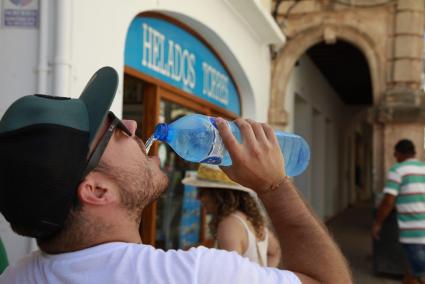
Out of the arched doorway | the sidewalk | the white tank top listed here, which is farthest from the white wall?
the white tank top

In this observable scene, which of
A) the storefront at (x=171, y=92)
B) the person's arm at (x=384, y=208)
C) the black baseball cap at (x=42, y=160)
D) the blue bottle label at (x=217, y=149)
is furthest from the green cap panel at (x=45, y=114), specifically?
the person's arm at (x=384, y=208)

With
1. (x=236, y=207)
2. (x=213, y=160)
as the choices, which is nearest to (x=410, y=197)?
(x=236, y=207)

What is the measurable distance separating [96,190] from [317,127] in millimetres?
12114

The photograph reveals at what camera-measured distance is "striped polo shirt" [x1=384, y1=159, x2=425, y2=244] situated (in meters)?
5.29

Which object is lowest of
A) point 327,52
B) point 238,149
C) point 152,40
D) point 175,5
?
point 238,149

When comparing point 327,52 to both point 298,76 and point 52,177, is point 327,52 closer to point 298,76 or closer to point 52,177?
point 298,76

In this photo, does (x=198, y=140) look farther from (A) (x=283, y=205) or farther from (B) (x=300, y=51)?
(B) (x=300, y=51)

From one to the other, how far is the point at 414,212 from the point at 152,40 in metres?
3.32

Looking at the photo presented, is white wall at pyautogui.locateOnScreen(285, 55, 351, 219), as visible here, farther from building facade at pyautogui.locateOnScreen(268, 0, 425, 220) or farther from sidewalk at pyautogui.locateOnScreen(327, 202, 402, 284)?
sidewalk at pyautogui.locateOnScreen(327, 202, 402, 284)

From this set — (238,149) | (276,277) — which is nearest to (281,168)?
(238,149)

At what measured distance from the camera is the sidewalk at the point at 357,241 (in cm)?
700

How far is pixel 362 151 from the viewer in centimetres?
2414

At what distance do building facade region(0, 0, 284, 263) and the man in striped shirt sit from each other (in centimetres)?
218

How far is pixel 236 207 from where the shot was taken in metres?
2.71
